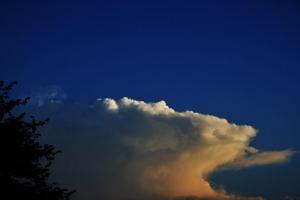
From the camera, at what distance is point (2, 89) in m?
27.3

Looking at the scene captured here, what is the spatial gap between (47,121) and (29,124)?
1204mm

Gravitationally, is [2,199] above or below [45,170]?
below

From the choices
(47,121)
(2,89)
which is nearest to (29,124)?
(47,121)

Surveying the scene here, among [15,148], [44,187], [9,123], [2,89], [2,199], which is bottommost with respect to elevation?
[2,199]

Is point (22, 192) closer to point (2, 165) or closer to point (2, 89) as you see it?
point (2, 165)

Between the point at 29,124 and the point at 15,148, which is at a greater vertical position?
the point at 29,124

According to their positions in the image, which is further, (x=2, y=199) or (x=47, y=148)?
(x=47, y=148)

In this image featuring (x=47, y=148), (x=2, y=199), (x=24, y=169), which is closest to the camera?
(x=2, y=199)

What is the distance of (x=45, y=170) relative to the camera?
25531 mm

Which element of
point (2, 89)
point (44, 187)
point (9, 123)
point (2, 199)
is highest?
point (2, 89)

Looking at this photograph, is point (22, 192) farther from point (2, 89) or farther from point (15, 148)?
point (2, 89)

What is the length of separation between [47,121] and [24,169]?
151 inches

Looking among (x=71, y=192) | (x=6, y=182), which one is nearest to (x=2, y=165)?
(x=6, y=182)

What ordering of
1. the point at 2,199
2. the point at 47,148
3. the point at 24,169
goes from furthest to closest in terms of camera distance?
the point at 47,148
the point at 24,169
the point at 2,199
